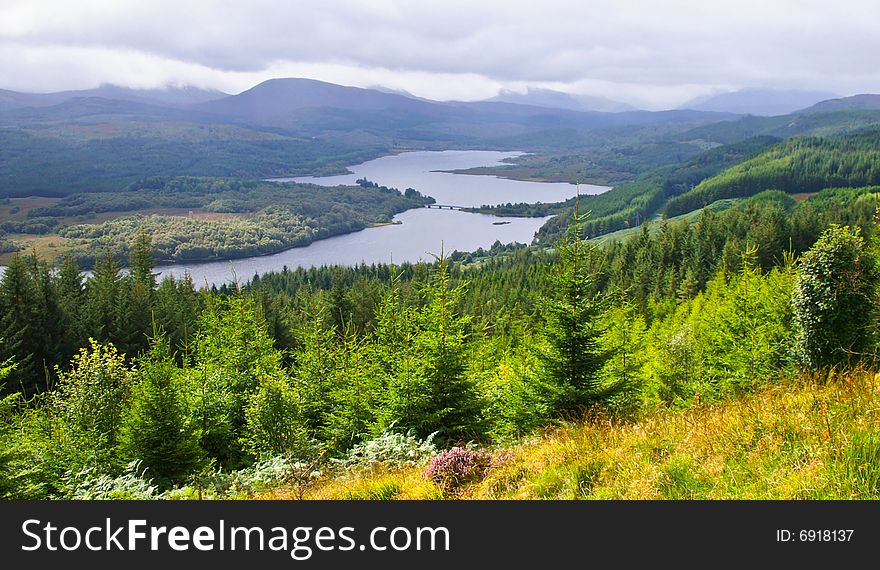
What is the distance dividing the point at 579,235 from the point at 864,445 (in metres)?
9.21

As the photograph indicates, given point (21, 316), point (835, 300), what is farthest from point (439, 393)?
point (21, 316)

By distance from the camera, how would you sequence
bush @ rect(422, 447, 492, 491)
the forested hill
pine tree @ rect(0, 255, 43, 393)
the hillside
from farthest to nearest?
1. the forested hill
2. pine tree @ rect(0, 255, 43, 393)
3. bush @ rect(422, 447, 492, 491)
4. the hillside

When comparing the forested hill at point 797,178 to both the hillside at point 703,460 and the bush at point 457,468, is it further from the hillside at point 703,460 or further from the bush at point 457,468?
the bush at point 457,468

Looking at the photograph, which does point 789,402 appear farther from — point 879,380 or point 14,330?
point 14,330

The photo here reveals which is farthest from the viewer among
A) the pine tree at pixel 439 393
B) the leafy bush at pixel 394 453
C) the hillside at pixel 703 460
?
the pine tree at pixel 439 393

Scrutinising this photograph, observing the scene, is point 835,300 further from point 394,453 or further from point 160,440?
point 160,440

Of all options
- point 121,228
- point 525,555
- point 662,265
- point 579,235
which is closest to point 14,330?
point 579,235

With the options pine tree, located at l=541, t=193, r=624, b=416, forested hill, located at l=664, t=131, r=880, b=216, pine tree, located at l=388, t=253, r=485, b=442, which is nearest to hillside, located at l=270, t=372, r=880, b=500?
pine tree, located at l=388, t=253, r=485, b=442

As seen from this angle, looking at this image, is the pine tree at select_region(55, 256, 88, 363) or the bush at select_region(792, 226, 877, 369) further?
the pine tree at select_region(55, 256, 88, 363)

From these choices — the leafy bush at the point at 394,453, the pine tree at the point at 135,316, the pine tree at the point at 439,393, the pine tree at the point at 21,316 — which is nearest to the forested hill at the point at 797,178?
the pine tree at the point at 135,316

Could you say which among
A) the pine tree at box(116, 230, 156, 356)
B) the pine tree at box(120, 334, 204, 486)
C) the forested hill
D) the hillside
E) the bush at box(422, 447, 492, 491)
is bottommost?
the pine tree at box(116, 230, 156, 356)

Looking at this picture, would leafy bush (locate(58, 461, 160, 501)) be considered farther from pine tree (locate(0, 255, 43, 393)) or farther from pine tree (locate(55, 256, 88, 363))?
pine tree (locate(55, 256, 88, 363))

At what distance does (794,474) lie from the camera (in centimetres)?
577

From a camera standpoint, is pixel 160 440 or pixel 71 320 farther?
pixel 71 320
